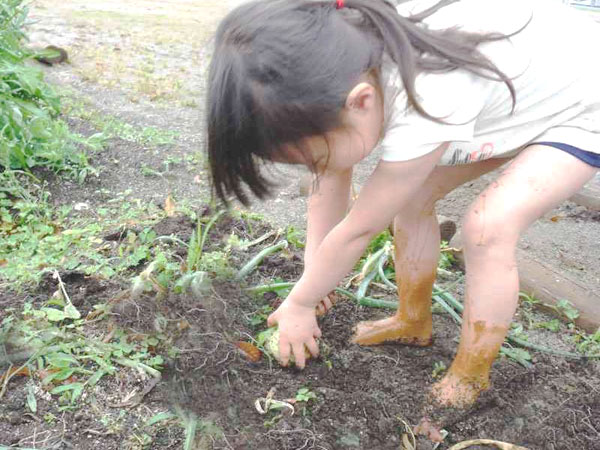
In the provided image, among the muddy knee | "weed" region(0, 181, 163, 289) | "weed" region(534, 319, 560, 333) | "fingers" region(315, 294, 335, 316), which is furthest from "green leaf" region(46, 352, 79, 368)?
"weed" region(534, 319, 560, 333)

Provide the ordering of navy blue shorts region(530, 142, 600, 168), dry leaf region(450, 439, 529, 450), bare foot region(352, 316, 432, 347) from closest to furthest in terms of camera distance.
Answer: navy blue shorts region(530, 142, 600, 168), dry leaf region(450, 439, 529, 450), bare foot region(352, 316, 432, 347)

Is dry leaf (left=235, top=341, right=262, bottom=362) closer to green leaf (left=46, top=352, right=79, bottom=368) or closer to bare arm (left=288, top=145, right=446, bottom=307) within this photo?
bare arm (left=288, top=145, right=446, bottom=307)

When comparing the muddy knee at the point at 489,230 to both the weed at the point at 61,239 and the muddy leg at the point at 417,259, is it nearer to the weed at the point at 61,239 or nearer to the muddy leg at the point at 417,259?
the muddy leg at the point at 417,259

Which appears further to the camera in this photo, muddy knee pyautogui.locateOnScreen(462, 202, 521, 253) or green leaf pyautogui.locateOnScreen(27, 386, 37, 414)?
green leaf pyautogui.locateOnScreen(27, 386, 37, 414)

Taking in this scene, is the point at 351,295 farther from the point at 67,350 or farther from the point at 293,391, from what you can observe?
the point at 67,350

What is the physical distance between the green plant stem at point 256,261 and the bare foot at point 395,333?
44 centimetres

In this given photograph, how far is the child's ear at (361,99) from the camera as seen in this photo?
1.43m

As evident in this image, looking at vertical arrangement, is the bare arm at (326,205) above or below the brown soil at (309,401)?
above

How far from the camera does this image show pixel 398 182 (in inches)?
61.1

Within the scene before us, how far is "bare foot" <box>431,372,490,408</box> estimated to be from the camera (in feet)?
6.15

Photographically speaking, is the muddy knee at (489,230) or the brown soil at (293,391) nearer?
the muddy knee at (489,230)

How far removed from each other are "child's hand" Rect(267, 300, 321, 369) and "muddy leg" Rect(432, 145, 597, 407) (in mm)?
416

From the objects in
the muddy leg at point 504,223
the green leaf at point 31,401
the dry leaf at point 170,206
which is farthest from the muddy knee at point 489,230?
the dry leaf at point 170,206

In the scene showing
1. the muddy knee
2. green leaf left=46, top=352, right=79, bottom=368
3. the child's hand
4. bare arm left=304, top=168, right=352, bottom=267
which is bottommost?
green leaf left=46, top=352, right=79, bottom=368
